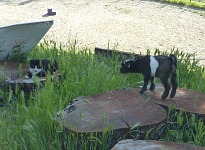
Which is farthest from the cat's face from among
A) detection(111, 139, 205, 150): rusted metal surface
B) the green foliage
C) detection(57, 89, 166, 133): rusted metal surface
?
detection(111, 139, 205, 150): rusted metal surface

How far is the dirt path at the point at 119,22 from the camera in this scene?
9703 mm

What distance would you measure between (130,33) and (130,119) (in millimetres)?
7028

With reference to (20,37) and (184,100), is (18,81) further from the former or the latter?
(184,100)

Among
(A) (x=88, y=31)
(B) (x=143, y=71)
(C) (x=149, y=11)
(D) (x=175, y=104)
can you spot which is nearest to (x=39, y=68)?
(B) (x=143, y=71)

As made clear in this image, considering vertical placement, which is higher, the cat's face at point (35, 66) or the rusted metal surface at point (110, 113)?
the cat's face at point (35, 66)

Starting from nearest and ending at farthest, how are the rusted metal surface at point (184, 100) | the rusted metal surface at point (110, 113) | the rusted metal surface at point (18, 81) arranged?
the rusted metal surface at point (110, 113) → the rusted metal surface at point (184, 100) → the rusted metal surface at point (18, 81)

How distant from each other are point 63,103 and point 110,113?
2.37 feet

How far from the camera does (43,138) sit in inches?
Result: 147

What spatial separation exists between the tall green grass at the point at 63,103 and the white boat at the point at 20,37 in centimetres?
48

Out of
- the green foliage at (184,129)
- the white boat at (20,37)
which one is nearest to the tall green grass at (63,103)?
the green foliage at (184,129)

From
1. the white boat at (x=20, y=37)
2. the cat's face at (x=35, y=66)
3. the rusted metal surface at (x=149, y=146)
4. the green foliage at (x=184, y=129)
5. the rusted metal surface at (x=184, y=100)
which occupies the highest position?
the white boat at (x=20, y=37)

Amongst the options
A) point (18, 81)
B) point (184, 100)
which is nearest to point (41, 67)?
point (18, 81)

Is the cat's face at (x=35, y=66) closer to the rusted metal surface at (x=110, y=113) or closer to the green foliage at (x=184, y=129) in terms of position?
the rusted metal surface at (x=110, y=113)

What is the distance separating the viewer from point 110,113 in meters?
3.77
